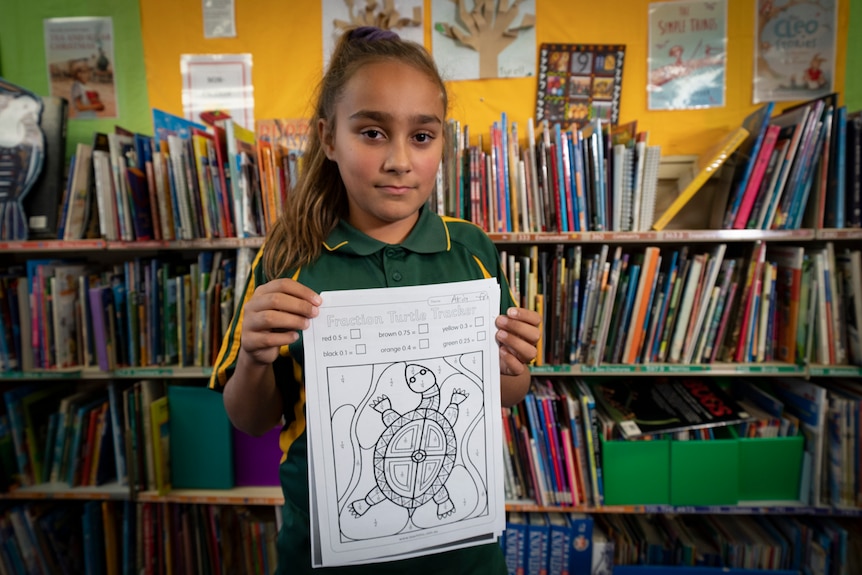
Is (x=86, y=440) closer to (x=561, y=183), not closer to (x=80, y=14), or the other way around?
(x=80, y=14)

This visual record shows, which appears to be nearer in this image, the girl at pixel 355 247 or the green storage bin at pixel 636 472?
the girl at pixel 355 247

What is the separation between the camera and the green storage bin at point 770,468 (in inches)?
59.4

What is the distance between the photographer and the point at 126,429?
5.41 feet

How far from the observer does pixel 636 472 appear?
154cm

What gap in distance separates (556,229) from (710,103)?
0.94 metres

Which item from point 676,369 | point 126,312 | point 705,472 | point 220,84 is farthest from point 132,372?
point 705,472

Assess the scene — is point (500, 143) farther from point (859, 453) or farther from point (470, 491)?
point (859, 453)

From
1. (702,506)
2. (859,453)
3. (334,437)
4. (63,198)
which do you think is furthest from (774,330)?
(63,198)

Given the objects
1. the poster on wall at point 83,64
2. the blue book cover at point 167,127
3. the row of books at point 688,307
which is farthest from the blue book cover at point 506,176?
the poster on wall at point 83,64

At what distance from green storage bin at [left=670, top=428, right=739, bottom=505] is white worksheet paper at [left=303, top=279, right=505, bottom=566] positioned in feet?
3.40

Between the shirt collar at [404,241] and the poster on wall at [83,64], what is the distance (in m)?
1.76

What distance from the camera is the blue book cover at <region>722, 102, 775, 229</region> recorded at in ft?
4.79

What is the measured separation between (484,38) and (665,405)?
1.64 metres

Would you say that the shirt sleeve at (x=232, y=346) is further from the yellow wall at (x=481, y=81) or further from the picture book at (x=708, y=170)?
the picture book at (x=708, y=170)
